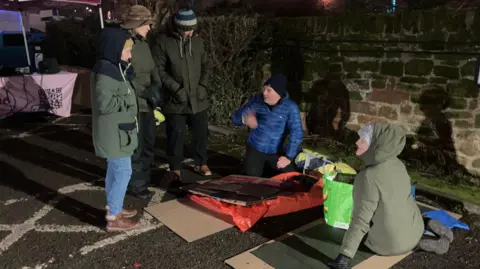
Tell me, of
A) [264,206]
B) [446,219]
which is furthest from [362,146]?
[446,219]

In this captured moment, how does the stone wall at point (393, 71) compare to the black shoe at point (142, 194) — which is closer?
the black shoe at point (142, 194)

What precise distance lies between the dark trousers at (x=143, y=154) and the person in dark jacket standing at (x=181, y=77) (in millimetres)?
410

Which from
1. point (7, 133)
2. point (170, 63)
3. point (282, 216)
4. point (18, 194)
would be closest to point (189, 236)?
point (282, 216)

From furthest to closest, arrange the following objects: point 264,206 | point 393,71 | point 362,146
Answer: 1. point 393,71
2. point 264,206
3. point 362,146

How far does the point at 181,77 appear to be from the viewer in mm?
5215

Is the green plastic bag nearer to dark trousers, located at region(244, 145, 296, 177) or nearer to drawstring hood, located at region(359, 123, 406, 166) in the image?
drawstring hood, located at region(359, 123, 406, 166)

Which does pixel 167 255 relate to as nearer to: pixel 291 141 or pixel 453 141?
pixel 291 141

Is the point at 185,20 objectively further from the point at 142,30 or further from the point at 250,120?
the point at 250,120

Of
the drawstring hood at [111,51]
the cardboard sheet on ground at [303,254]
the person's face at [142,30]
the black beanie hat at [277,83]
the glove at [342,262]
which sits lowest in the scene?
the cardboard sheet on ground at [303,254]

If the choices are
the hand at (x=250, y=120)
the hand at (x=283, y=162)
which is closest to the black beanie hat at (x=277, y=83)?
the hand at (x=250, y=120)

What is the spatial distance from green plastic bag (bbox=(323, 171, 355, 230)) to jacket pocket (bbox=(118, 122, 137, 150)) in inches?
72.6

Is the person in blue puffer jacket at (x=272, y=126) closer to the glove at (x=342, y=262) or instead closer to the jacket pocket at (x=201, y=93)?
the jacket pocket at (x=201, y=93)

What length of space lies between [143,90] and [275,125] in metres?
1.52

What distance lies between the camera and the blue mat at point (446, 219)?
4109mm
